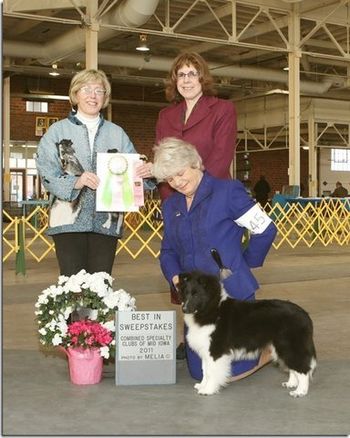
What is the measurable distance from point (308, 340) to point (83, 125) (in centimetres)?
142

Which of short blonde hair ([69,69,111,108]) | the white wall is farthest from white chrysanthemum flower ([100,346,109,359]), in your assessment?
the white wall

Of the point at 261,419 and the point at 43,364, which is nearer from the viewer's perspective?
the point at 261,419

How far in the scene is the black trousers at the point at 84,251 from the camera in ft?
10.5

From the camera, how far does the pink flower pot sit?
9.91ft

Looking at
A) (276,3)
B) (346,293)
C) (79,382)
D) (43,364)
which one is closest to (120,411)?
(79,382)

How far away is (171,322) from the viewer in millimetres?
3068

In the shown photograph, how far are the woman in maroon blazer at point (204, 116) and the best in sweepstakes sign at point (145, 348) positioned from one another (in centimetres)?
76

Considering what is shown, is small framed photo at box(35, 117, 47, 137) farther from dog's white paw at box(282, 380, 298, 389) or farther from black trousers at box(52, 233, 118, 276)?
dog's white paw at box(282, 380, 298, 389)

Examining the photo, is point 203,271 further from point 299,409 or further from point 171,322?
point 299,409

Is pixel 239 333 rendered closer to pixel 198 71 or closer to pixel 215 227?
pixel 215 227

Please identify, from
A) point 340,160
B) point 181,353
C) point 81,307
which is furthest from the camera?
point 340,160

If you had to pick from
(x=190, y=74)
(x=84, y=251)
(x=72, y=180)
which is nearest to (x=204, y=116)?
(x=190, y=74)

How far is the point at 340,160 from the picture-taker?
27000 millimetres

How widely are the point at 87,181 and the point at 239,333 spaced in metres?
0.97
